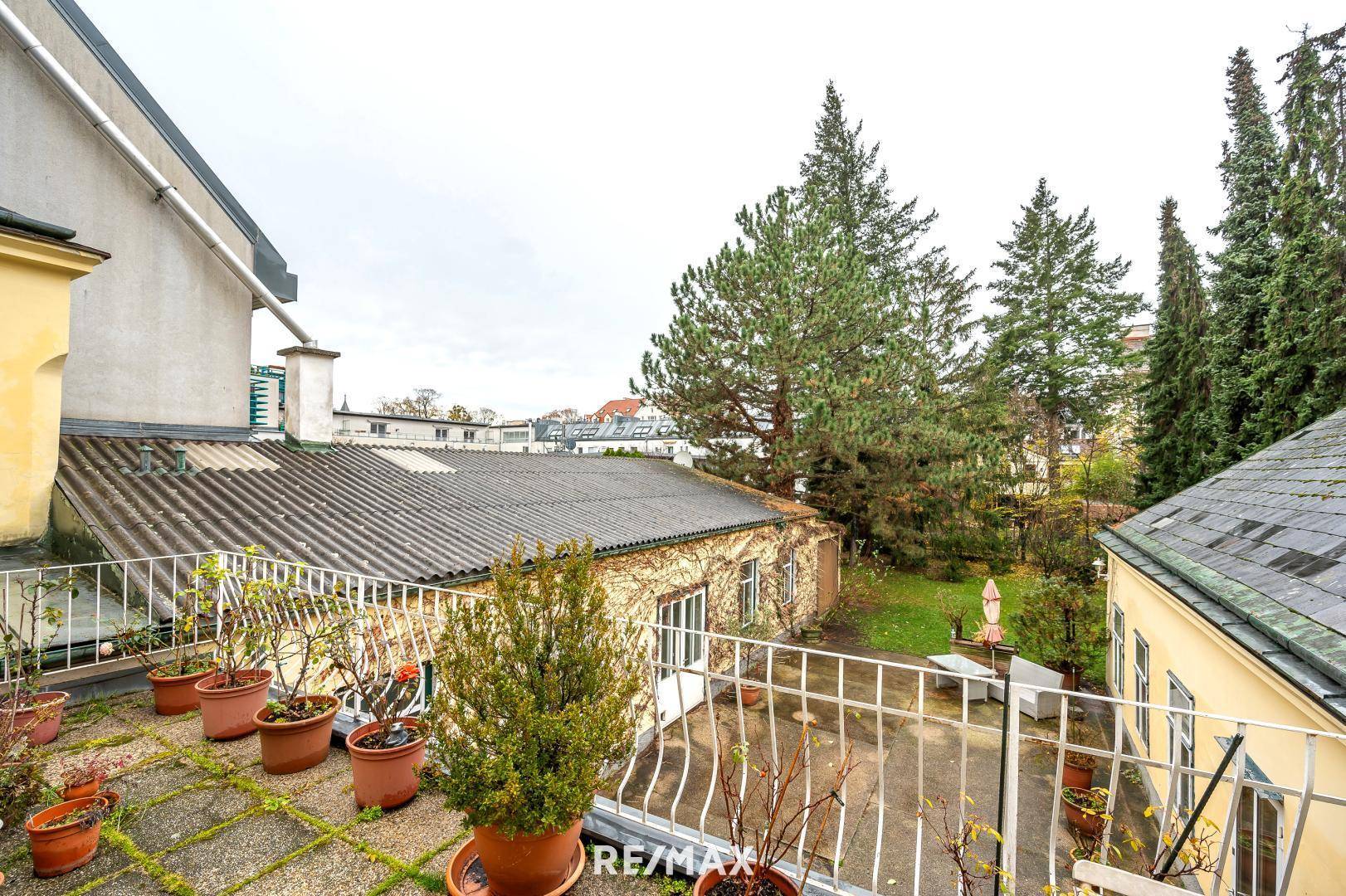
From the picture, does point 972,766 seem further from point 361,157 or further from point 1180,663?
point 361,157

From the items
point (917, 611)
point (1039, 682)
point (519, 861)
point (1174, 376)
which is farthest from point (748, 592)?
point (1174, 376)

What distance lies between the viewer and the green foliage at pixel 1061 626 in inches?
387

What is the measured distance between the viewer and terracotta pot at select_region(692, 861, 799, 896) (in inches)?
79.3

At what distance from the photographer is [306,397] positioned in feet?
30.3

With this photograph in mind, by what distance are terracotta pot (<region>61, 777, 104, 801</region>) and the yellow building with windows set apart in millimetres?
4402

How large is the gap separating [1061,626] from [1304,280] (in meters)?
8.96

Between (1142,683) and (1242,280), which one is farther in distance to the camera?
(1242,280)

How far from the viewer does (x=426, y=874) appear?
2309mm

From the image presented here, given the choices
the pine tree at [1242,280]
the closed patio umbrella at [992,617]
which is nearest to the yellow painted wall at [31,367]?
the closed patio umbrella at [992,617]

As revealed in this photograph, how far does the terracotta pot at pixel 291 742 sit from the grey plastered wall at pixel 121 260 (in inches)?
272

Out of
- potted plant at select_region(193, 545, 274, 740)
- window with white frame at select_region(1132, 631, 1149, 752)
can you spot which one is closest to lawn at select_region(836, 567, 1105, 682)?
window with white frame at select_region(1132, 631, 1149, 752)

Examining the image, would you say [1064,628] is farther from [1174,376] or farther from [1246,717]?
[1174,376]

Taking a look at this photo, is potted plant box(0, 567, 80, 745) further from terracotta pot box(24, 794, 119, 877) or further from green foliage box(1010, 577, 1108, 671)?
green foliage box(1010, 577, 1108, 671)

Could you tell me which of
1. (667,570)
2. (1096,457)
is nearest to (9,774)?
(667,570)
